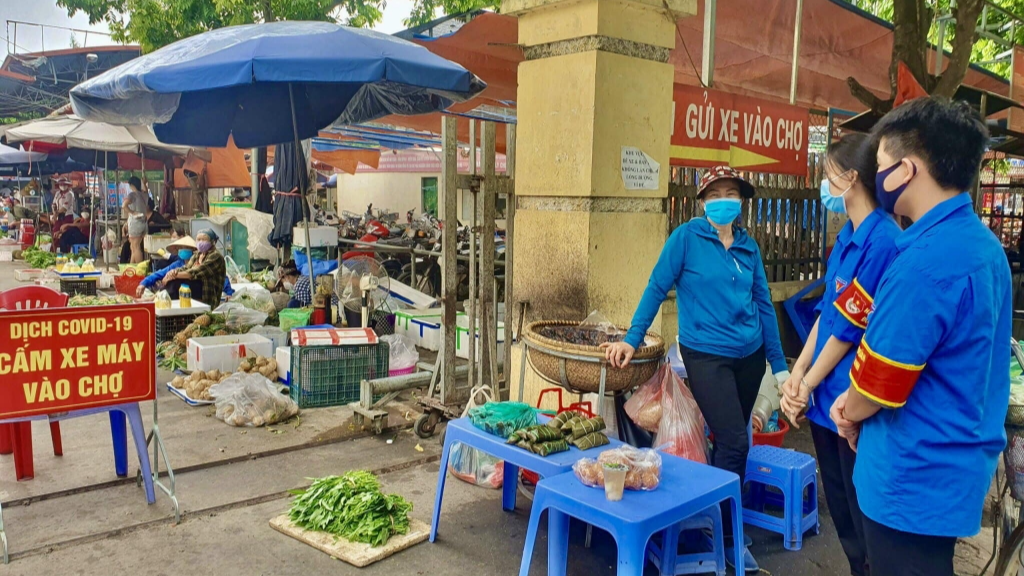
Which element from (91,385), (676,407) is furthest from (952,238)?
(91,385)

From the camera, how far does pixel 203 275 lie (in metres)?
8.16

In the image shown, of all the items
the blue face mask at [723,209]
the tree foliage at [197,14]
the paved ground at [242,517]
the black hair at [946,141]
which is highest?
the tree foliage at [197,14]

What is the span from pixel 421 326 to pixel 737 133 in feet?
12.9

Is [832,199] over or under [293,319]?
over

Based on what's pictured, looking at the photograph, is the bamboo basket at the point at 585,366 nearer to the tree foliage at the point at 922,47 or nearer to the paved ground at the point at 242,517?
the paved ground at the point at 242,517

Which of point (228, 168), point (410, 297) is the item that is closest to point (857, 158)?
point (410, 297)

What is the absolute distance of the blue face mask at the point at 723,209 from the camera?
11.6 ft

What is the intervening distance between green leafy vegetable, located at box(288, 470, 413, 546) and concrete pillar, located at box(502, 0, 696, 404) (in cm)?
146

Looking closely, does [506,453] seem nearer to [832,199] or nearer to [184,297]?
[832,199]

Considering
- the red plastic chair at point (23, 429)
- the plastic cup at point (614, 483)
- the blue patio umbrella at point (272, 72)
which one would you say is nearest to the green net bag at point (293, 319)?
the blue patio umbrella at point (272, 72)

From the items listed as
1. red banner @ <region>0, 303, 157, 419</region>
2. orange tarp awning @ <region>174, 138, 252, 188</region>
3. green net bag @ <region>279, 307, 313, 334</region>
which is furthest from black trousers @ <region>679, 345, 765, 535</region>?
orange tarp awning @ <region>174, 138, 252, 188</region>

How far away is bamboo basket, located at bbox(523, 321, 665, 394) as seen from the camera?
141 inches

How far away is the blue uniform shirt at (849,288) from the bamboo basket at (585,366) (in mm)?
904

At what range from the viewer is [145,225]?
13500mm
